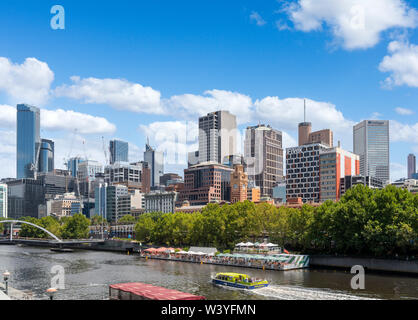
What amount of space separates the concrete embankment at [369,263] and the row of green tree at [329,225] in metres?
2.10

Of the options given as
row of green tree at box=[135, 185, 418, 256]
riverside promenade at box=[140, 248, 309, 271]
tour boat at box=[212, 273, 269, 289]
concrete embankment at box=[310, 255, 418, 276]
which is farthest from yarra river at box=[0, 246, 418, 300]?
row of green tree at box=[135, 185, 418, 256]

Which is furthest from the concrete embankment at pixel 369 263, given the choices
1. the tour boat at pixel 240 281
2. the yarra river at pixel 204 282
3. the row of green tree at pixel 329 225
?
the tour boat at pixel 240 281

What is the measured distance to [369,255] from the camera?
9050cm

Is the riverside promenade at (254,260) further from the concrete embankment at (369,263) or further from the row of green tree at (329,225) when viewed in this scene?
the row of green tree at (329,225)

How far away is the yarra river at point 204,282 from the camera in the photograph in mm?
61438

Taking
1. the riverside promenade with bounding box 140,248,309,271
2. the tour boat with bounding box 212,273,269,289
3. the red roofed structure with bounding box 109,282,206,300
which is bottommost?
the riverside promenade with bounding box 140,248,309,271

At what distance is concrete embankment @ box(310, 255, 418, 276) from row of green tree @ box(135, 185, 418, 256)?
6.90 ft

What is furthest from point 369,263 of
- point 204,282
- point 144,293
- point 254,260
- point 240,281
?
point 144,293

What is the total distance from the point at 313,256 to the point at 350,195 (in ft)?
51.0

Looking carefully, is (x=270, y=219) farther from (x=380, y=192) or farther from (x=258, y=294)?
(x=258, y=294)

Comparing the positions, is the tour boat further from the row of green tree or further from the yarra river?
the row of green tree

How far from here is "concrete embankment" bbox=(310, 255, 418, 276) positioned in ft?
272

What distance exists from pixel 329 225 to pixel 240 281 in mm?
37125
